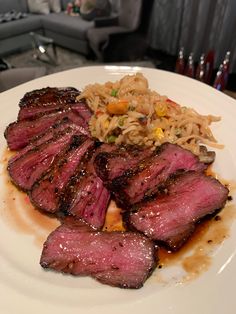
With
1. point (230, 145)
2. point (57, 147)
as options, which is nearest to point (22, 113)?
point (57, 147)

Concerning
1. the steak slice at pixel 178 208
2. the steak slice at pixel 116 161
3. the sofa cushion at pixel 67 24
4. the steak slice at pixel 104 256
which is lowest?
the sofa cushion at pixel 67 24

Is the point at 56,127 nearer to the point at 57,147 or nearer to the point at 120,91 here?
the point at 57,147

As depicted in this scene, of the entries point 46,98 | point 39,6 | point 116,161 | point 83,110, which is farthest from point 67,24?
point 116,161

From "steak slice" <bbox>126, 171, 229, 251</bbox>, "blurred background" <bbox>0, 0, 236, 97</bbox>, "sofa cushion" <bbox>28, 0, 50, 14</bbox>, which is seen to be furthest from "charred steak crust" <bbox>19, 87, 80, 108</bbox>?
"sofa cushion" <bbox>28, 0, 50, 14</bbox>

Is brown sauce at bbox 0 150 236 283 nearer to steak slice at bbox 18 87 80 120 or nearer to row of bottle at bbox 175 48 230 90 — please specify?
steak slice at bbox 18 87 80 120

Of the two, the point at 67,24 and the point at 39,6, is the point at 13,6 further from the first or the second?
the point at 67,24

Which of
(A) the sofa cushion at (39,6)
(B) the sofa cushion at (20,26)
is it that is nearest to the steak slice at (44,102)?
(B) the sofa cushion at (20,26)

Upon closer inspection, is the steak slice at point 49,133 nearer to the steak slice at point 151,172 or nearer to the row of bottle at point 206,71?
the steak slice at point 151,172
